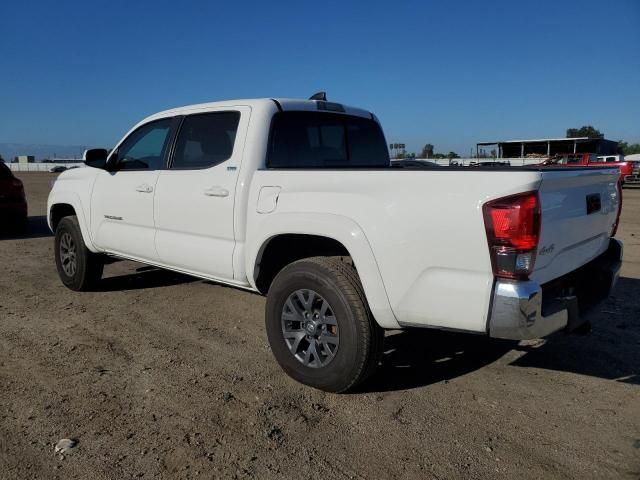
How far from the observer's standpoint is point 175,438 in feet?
9.61

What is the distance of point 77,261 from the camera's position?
5859 millimetres

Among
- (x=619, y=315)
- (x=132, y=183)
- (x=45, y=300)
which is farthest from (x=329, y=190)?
(x=45, y=300)

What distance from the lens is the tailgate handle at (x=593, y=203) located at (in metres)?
3.26

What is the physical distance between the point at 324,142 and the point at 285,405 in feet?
7.56

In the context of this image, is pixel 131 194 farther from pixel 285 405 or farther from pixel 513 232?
pixel 513 232

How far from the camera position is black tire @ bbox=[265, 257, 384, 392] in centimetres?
322

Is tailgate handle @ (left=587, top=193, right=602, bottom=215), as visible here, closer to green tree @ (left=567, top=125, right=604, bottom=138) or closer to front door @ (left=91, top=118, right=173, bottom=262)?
front door @ (left=91, top=118, right=173, bottom=262)

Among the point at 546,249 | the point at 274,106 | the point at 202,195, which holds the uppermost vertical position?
the point at 274,106

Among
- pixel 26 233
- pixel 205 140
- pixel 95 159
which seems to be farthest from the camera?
pixel 26 233

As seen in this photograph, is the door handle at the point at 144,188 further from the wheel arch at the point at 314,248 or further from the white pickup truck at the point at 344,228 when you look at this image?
the wheel arch at the point at 314,248

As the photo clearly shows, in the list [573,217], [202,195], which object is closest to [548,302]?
[573,217]

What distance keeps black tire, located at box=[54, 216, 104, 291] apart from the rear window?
283 centimetres

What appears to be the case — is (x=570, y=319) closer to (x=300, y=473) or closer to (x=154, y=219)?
(x=300, y=473)

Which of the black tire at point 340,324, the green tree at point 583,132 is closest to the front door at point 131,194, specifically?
the black tire at point 340,324
